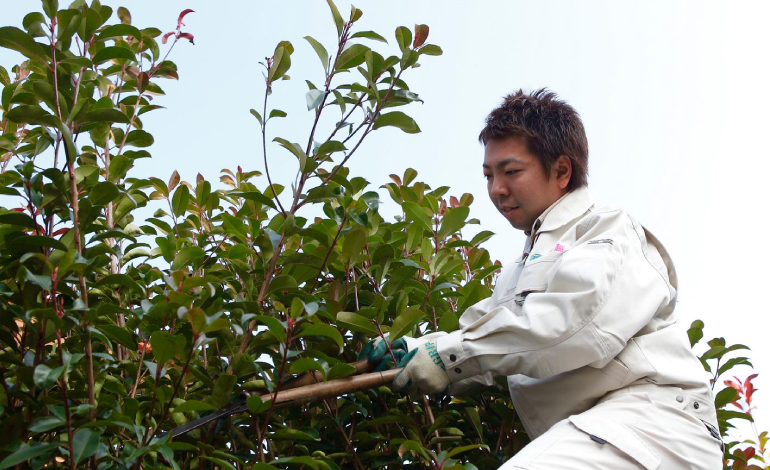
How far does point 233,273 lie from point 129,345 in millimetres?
683

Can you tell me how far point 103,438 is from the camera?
195 centimetres

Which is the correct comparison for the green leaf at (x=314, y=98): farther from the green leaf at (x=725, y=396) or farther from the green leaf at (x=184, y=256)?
the green leaf at (x=725, y=396)

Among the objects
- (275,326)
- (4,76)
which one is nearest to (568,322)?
(275,326)

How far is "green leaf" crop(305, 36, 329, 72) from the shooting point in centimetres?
233

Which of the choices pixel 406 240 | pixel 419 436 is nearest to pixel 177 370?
pixel 419 436

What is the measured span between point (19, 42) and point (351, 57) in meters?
0.86

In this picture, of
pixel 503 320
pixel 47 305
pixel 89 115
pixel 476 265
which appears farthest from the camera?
pixel 476 265

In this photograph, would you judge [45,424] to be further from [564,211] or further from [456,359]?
[564,211]

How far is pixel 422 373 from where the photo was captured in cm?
224

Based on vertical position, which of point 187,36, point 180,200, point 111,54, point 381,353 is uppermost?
point 187,36

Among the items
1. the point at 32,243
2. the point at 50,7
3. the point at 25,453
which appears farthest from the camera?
the point at 50,7

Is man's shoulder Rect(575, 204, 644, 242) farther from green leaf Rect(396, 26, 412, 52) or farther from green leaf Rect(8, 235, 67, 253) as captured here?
green leaf Rect(8, 235, 67, 253)

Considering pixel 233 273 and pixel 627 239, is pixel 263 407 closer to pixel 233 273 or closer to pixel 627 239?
pixel 233 273

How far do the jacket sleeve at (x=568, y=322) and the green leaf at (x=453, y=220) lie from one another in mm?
453
